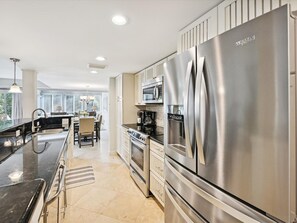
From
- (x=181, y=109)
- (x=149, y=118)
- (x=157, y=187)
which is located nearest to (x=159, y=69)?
(x=149, y=118)

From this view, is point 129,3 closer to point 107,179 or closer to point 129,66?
point 129,66

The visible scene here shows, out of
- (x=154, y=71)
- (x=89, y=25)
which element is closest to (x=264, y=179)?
(x=89, y=25)

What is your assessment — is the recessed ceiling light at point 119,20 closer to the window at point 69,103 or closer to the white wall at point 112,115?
the white wall at point 112,115

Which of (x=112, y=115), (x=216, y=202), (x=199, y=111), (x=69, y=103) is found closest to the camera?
(x=216, y=202)

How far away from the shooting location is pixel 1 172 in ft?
3.84

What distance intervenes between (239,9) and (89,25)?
1.37 m

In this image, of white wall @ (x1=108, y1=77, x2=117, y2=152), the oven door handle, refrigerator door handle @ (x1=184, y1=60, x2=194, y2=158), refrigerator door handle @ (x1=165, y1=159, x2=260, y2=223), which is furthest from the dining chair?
refrigerator door handle @ (x1=184, y1=60, x2=194, y2=158)

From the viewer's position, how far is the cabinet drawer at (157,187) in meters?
2.27

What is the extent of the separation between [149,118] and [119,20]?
2544 millimetres

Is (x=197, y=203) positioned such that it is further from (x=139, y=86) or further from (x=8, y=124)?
(x=139, y=86)

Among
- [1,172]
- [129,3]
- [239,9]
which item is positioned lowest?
[1,172]

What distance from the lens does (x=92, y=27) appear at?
5.95ft

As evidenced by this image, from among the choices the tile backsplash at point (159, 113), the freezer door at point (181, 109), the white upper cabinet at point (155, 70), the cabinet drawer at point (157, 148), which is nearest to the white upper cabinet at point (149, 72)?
A: the white upper cabinet at point (155, 70)

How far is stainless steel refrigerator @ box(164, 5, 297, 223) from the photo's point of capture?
0.72 metres
